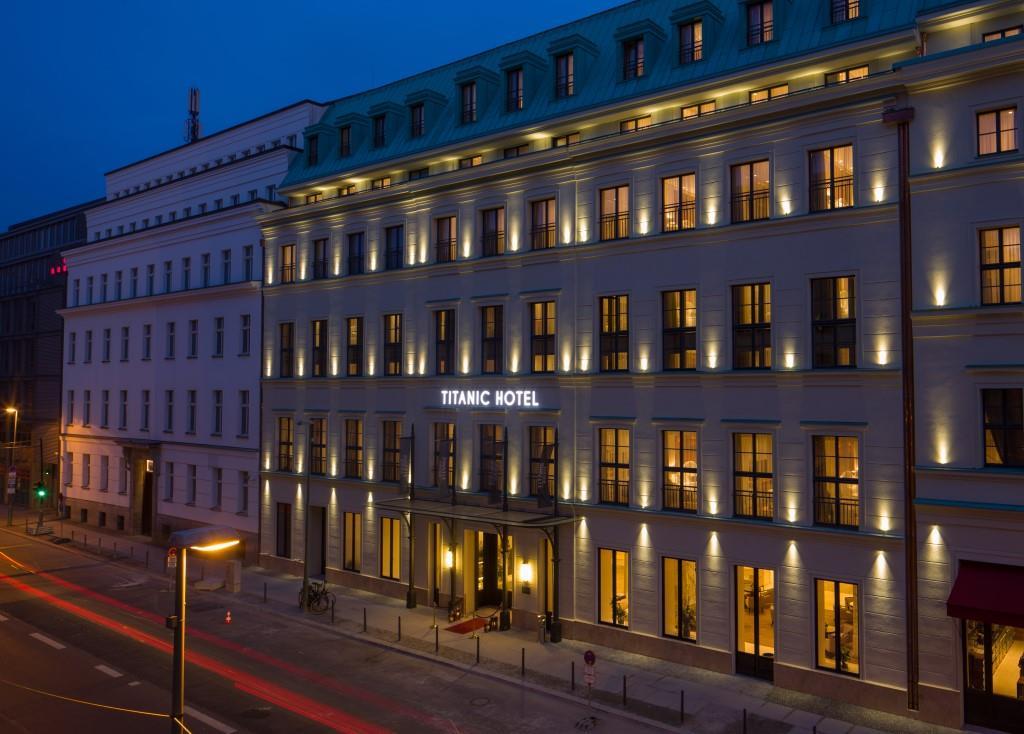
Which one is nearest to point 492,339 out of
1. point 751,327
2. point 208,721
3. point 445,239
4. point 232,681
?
point 445,239

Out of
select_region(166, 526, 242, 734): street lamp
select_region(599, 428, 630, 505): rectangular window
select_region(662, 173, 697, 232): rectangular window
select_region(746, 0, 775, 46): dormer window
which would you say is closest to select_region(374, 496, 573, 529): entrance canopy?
select_region(599, 428, 630, 505): rectangular window

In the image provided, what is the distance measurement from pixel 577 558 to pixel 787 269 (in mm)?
12813

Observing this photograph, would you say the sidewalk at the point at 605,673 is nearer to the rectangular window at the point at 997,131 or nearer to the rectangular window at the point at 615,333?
the rectangular window at the point at 615,333

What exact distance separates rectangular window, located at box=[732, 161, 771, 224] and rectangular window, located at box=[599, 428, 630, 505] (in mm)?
8641

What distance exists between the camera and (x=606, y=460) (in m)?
29.5

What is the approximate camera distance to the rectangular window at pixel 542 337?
31.4m

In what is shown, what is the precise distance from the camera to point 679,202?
28078mm

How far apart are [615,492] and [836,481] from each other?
786cm

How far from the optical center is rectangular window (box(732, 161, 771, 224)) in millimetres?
26188

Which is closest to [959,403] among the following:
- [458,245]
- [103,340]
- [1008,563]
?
[1008,563]

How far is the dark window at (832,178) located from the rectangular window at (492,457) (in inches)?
584

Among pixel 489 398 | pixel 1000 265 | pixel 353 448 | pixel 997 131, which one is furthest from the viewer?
pixel 353 448

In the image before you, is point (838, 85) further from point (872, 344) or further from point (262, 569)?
point (262, 569)

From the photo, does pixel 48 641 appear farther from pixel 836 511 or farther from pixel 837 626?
pixel 836 511
